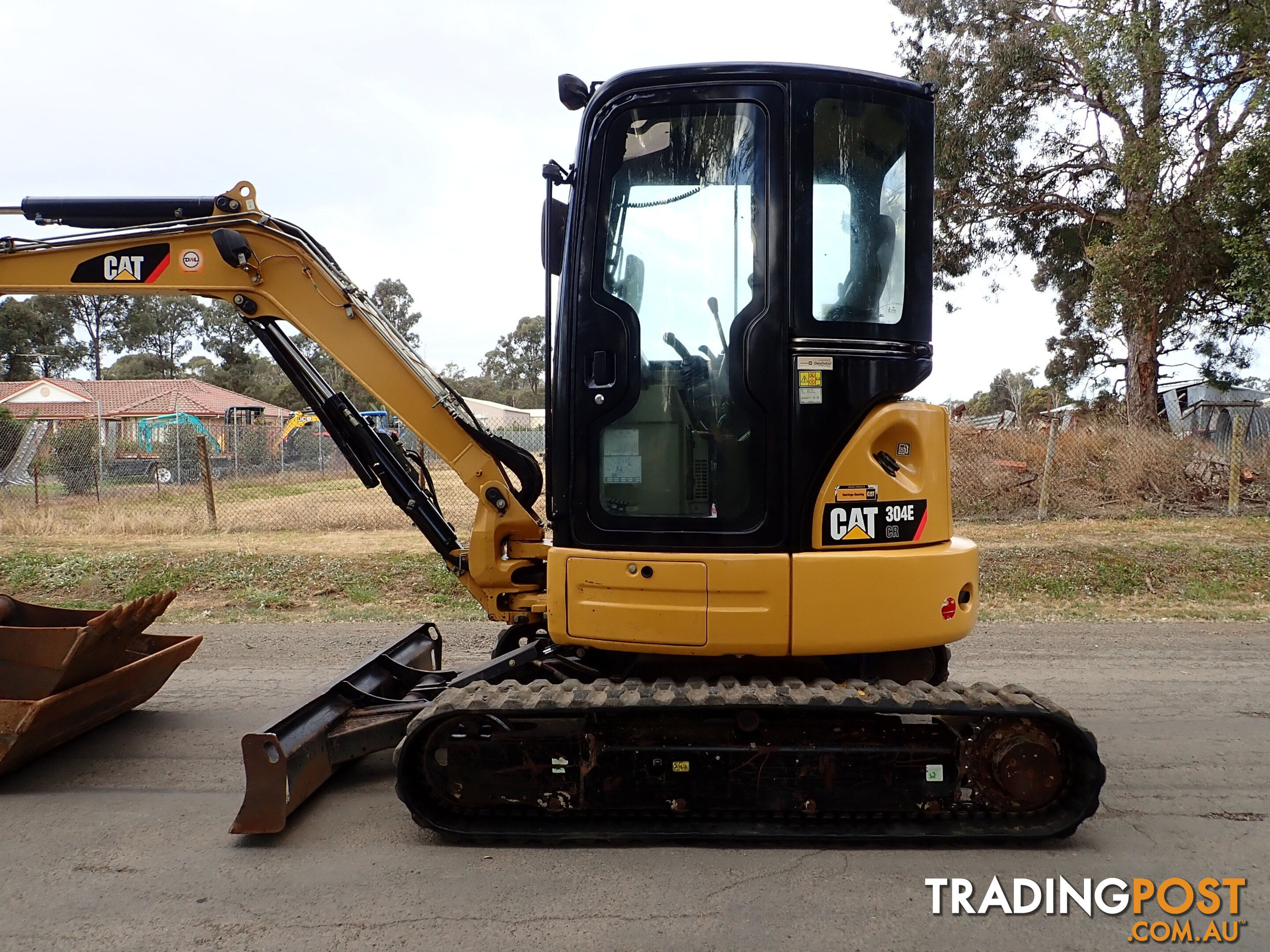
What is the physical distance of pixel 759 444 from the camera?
3.32 m

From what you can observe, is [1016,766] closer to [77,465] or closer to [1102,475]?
[1102,475]

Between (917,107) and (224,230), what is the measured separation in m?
3.14

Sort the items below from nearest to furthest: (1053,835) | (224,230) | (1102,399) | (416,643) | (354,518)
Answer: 1. (1053,835)
2. (224,230)
3. (416,643)
4. (354,518)
5. (1102,399)

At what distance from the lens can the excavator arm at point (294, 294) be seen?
4.12 meters

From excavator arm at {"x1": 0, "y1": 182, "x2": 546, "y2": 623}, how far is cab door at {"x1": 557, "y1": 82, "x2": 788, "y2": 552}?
0.86 m

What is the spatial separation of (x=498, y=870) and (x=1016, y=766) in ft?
6.55

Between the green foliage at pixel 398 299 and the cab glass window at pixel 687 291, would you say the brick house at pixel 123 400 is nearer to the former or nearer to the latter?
the green foliage at pixel 398 299

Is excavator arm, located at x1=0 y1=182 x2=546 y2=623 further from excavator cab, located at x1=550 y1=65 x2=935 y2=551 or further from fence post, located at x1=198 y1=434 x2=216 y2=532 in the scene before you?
fence post, located at x1=198 y1=434 x2=216 y2=532

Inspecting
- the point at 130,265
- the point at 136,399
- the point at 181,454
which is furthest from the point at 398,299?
the point at 130,265

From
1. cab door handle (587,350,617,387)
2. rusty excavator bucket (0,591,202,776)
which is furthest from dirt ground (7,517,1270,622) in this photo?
cab door handle (587,350,617,387)

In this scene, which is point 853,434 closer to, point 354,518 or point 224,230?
point 224,230

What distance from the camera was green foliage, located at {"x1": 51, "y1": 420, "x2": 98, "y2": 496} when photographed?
587 inches

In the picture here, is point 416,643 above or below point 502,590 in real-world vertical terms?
below

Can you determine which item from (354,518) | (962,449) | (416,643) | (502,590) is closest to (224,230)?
(502,590)
